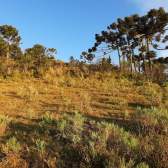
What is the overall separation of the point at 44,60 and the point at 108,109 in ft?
47.0

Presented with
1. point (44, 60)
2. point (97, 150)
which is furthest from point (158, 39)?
point (97, 150)

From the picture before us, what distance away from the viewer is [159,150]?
104 inches

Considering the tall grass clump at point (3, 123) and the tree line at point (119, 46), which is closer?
the tall grass clump at point (3, 123)

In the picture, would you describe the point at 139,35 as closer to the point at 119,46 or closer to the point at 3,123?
the point at 119,46

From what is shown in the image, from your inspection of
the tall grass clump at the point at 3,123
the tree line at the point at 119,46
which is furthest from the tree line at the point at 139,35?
the tall grass clump at the point at 3,123

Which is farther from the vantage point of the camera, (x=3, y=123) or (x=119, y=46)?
(x=119, y=46)

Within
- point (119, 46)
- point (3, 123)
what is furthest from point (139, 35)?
point (3, 123)

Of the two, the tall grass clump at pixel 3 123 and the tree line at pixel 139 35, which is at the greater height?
the tree line at pixel 139 35

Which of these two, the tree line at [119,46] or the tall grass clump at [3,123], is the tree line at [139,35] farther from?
the tall grass clump at [3,123]

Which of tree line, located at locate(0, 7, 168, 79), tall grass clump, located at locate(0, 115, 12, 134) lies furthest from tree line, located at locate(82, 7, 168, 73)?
tall grass clump, located at locate(0, 115, 12, 134)

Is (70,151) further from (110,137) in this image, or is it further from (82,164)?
(110,137)

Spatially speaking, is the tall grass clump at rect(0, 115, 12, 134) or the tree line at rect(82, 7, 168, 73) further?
the tree line at rect(82, 7, 168, 73)

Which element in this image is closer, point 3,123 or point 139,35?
point 3,123

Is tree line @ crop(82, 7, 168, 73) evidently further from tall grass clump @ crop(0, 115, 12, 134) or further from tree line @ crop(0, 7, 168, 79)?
tall grass clump @ crop(0, 115, 12, 134)
